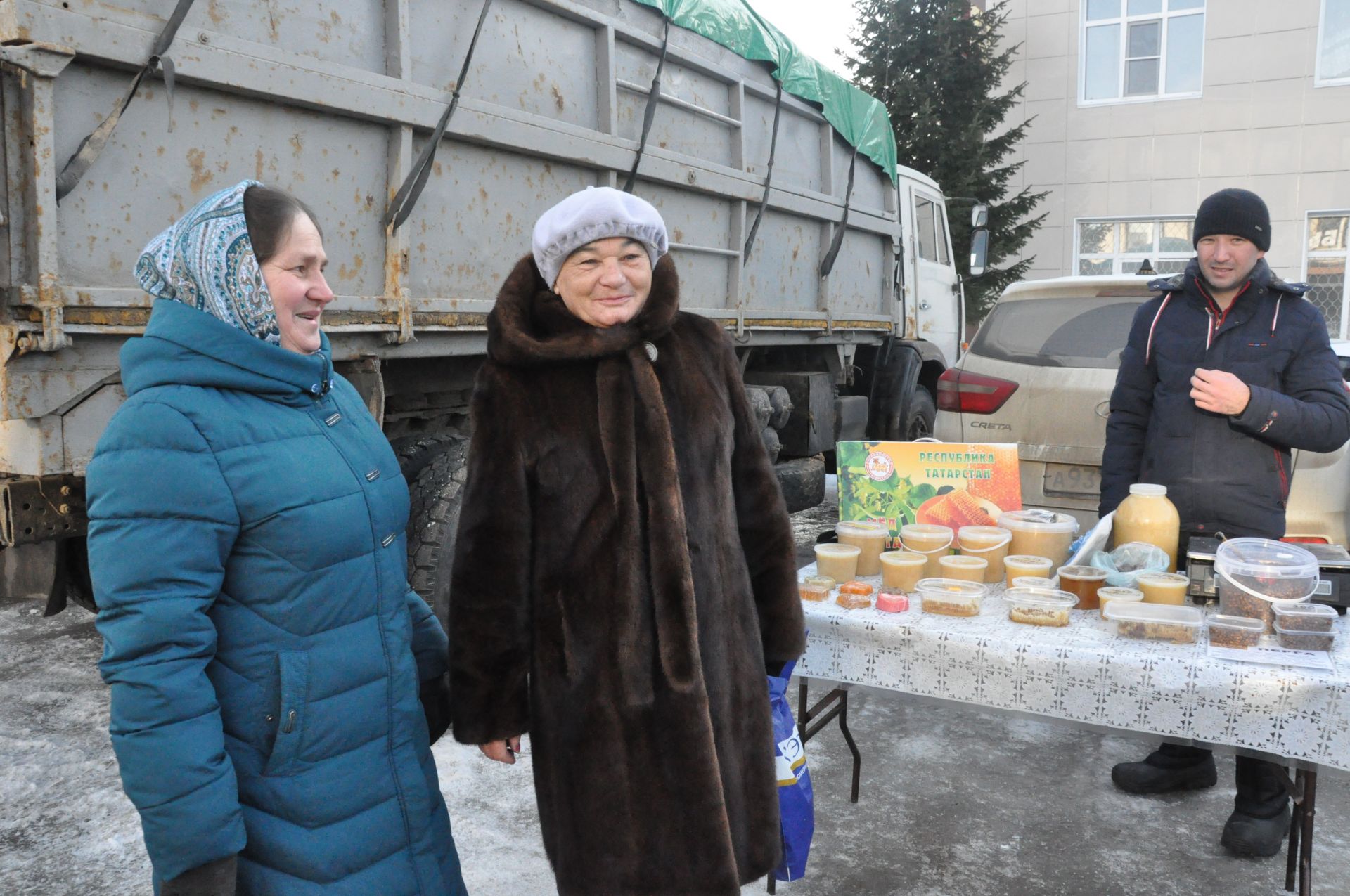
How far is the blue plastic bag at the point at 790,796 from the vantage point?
7.70 ft

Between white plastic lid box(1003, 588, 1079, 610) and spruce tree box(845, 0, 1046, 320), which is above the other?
spruce tree box(845, 0, 1046, 320)

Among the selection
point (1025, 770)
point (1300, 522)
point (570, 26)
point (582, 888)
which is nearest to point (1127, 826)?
point (1025, 770)

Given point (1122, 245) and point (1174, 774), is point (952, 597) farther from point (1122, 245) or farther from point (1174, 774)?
point (1122, 245)

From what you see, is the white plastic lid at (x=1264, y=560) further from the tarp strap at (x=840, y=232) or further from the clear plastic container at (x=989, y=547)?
the tarp strap at (x=840, y=232)

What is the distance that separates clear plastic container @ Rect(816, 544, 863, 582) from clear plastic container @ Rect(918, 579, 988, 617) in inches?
9.3

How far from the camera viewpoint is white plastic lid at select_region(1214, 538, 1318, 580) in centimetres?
227

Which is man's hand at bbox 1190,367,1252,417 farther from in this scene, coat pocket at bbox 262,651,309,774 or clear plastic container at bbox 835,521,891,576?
coat pocket at bbox 262,651,309,774

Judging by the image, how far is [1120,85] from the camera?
15.9m

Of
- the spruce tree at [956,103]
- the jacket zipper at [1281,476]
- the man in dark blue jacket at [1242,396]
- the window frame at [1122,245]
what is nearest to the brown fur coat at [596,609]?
the man in dark blue jacket at [1242,396]

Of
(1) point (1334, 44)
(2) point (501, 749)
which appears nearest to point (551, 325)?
(2) point (501, 749)

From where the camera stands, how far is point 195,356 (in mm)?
1521

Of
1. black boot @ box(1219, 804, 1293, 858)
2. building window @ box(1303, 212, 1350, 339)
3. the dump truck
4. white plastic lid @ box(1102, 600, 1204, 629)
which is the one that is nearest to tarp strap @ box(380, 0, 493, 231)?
the dump truck

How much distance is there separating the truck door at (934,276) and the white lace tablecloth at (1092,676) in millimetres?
6340

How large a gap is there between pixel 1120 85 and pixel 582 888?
17.2 m
